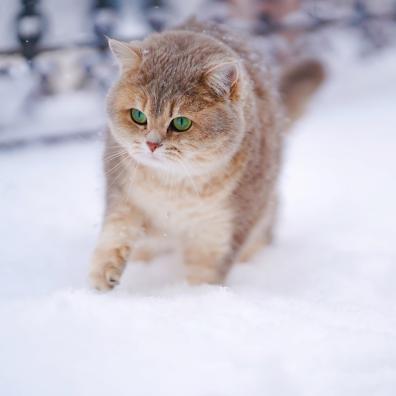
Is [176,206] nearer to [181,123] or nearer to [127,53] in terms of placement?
[181,123]

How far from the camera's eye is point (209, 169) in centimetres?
174

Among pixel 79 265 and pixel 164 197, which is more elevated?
pixel 164 197

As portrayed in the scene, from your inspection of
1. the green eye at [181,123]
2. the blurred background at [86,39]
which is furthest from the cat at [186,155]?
the blurred background at [86,39]

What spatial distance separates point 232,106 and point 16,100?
1664 millimetres

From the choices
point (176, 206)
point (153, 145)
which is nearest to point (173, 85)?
point (153, 145)

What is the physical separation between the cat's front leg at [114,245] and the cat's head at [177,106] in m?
0.21

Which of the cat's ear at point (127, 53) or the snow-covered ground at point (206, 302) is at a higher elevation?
the cat's ear at point (127, 53)

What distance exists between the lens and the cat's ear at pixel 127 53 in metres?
1.71

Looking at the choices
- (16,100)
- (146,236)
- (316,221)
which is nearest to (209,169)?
(146,236)

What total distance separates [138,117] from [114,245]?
1.34 feet

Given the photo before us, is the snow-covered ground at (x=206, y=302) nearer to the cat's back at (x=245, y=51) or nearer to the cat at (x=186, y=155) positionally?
the cat at (x=186, y=155)

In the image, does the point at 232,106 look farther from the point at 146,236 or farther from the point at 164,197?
the point at 146,236

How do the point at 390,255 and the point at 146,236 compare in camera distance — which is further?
the point at 390,255

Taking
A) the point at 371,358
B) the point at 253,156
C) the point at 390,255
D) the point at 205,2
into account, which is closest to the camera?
the point at 371,358
